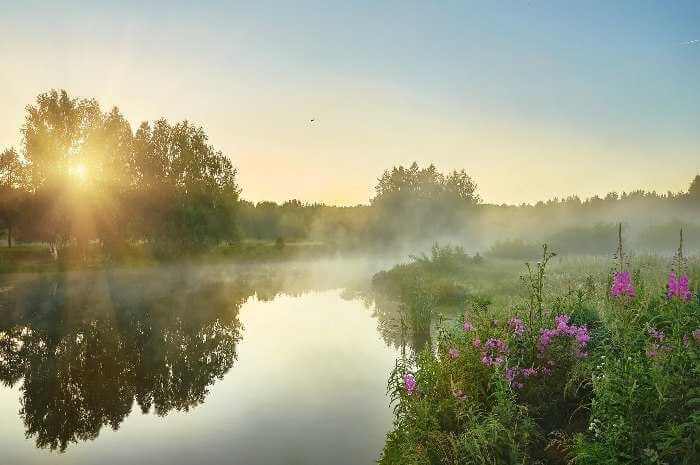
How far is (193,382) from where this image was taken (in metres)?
12.8

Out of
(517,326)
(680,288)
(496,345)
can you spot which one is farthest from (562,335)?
(680,288)

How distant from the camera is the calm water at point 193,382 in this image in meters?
9.09

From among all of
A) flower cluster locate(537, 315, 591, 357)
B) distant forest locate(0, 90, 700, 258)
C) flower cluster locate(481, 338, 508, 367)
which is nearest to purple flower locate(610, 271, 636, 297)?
flower cluster locate(537, 315, 591, 357)

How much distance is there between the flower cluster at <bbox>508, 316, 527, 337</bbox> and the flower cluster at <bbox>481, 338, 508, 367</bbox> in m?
0.32

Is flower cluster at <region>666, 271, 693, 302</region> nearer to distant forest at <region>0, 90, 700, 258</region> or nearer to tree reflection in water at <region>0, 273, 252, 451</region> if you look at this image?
tree reflection in water at <region>0, 273, 252, 451</region>

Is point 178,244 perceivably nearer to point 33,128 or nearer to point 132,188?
point 132,188

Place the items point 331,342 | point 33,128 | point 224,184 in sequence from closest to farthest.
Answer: point 331,342, point 33,128, point 224,184

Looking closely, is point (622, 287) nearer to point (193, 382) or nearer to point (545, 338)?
point (545, 338)

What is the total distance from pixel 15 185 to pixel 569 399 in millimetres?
51126

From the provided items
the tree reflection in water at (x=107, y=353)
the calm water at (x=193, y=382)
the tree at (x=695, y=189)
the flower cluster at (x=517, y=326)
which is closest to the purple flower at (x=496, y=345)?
the flower cluster at (x=517, y=326)

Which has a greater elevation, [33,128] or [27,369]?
[33,128]

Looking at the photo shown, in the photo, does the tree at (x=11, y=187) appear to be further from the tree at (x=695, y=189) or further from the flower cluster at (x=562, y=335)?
the tree at (x=695, y=189)

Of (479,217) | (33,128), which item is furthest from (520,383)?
(479,217)

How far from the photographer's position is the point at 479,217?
6906 centimetres
